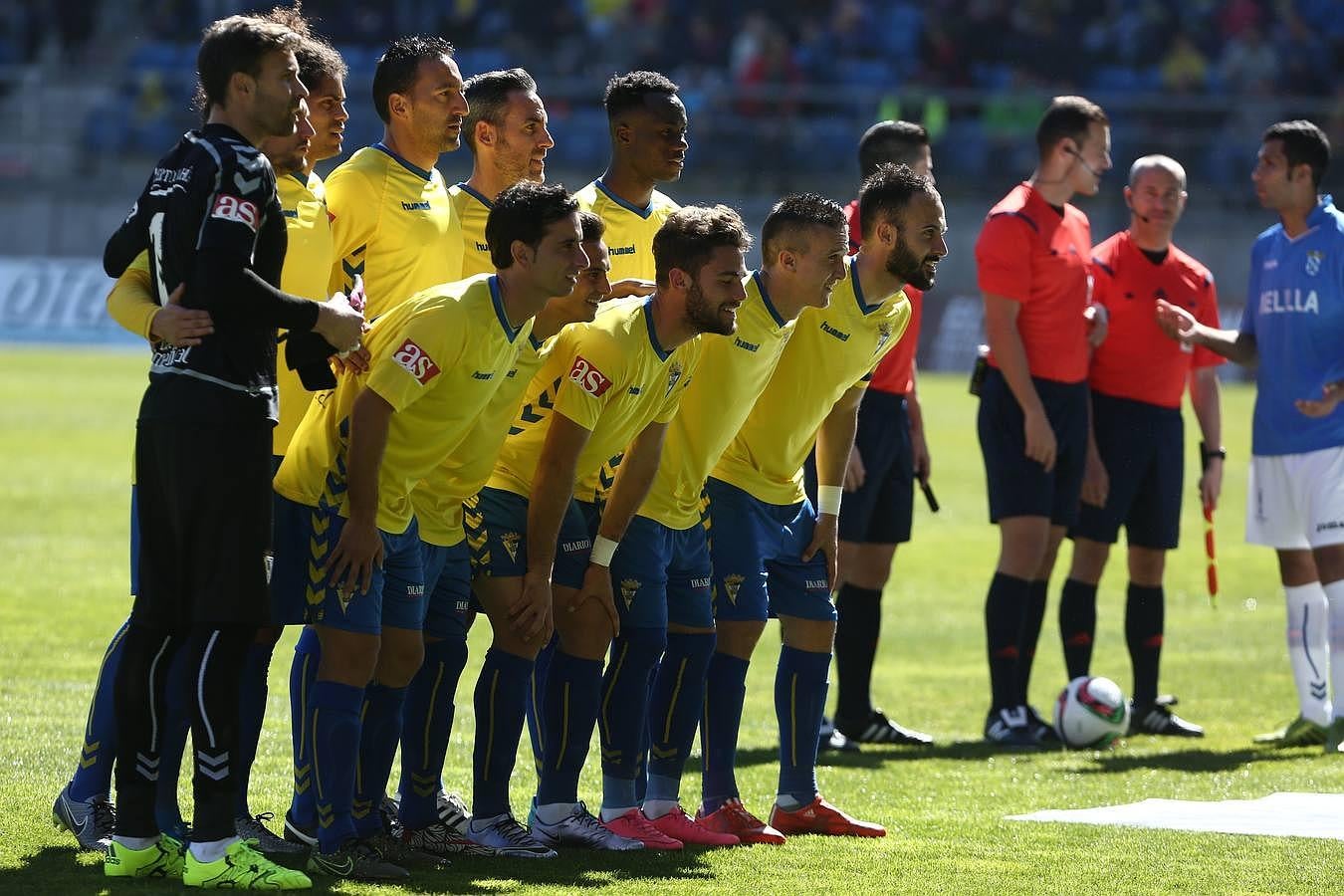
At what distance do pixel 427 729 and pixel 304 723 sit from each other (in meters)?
0.52

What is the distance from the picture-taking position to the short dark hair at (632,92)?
6906 mm

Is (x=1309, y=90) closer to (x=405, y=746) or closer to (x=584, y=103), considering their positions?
(x=584, y=103)

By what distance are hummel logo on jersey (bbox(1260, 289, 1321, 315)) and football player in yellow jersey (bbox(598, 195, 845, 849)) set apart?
3558 millimetres

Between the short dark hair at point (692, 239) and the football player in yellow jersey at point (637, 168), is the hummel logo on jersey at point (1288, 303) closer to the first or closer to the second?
the football player in yellow jersey at point (637, 168)

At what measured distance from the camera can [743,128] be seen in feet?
99.1

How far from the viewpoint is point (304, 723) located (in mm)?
5547

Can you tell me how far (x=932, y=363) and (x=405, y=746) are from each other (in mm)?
23885

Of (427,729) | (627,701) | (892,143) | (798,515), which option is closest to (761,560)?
(798,515)

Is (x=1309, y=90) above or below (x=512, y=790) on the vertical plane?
above

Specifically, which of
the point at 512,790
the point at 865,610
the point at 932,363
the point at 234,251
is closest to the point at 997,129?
the point at 932,363

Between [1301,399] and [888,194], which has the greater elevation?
[888,194]

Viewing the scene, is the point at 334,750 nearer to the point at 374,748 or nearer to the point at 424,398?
the point at 374,748

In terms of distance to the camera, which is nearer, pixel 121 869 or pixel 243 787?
pixel 121 869

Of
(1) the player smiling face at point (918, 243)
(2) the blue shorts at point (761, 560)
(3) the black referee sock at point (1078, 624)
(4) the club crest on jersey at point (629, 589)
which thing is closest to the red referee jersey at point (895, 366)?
(3) the black referee sock at point (1078, 624)
